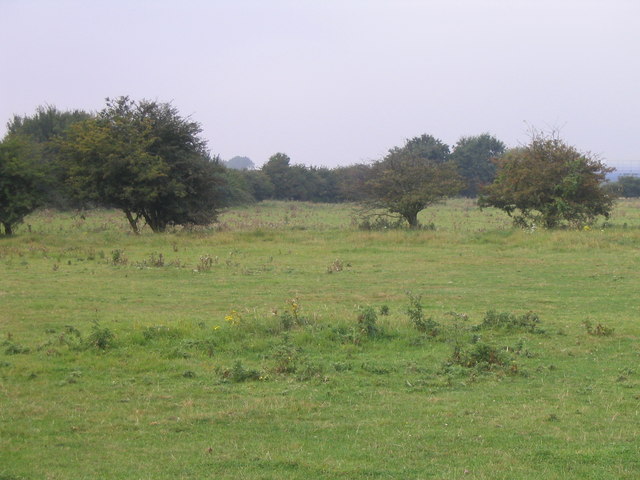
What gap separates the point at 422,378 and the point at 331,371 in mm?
1242

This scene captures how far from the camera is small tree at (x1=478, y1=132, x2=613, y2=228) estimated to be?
1276 inches

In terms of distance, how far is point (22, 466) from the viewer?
6383 mm

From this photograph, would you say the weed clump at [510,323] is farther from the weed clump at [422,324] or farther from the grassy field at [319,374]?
the weed clump at [422,324]

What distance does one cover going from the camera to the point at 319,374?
31.3ft

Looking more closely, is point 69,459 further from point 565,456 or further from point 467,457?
point 565,456

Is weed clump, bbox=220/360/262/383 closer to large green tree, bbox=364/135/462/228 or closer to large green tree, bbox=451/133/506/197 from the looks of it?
large green tree, bbox=364/135/462/228

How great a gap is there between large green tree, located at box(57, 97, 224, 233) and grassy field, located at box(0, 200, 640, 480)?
13178 millimetres

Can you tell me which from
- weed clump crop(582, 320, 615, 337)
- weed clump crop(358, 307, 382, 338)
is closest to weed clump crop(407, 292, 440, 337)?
weed clump crop(358, 307, 382, 338)

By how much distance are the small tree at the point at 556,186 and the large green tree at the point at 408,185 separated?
272 cm

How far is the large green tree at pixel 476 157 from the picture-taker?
84.1 metres

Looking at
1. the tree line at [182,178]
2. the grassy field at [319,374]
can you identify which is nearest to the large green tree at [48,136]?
the tree line at [182,178]

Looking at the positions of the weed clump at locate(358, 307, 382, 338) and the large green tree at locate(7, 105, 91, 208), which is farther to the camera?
the large green tree at locate(7, 105, 91, 208)

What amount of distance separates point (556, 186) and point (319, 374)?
2532 centimetres

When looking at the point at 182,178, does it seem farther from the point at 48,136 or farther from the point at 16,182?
the point at 48,136
